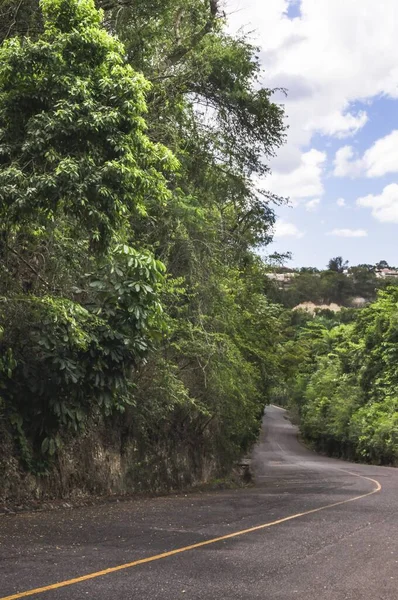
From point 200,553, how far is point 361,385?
43423mm

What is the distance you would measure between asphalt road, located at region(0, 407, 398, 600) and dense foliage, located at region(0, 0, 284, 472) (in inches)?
104

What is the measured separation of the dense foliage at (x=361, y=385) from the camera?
135 ft

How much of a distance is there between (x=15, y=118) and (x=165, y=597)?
21.2 feet

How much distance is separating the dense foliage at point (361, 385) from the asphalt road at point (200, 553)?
2024 centimetres

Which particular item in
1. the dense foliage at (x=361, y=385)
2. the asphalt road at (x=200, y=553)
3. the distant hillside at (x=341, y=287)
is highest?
the distant hillside at (x=341, y=287)

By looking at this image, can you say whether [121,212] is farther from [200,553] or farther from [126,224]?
[200,553]

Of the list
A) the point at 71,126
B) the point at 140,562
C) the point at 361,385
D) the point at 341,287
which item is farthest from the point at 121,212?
the point at 341,287

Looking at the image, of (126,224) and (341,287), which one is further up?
(341,287)

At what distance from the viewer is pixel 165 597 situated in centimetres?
608

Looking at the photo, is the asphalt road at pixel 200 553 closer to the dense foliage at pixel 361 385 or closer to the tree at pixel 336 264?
the dense foliage at pixel 361 385

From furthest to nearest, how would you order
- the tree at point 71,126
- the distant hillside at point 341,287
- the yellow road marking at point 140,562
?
1. the distant hillside at point 341,287
2. the tree at point 71,126
3. the yellow road marking at point 140,562

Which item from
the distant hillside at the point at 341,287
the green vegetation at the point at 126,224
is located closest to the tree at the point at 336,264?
the distant hillside at the point at 341,287

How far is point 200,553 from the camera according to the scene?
823 centimetres

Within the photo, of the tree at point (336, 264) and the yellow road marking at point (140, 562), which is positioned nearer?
the yellow road marking at point (140, 562)
